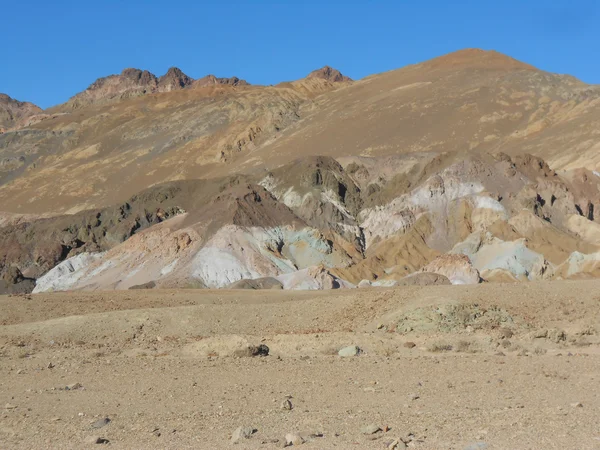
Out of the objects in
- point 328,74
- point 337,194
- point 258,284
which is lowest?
point 258,284

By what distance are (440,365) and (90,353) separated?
27.0 ft

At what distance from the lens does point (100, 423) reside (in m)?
10.9

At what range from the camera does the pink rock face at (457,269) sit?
45.0 metres

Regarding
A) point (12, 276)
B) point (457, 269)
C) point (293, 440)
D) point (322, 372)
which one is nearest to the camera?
point (293, 440)

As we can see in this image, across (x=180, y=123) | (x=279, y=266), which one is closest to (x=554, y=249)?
(x=279, y=266)

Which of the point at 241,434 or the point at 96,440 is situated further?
the point at 96,440

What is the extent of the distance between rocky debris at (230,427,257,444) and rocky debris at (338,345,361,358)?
701 centimetres

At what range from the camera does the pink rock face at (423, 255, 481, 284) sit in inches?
1771

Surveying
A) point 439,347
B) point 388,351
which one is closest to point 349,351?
point 388,351

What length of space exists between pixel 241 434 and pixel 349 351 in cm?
739

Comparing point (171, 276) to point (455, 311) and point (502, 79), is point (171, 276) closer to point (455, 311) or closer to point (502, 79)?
point (455, 311)

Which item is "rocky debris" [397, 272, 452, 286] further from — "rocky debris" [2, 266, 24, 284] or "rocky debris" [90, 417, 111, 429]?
"rocky debris" [2, 266, 24, 284]

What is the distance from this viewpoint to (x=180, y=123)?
137 metres

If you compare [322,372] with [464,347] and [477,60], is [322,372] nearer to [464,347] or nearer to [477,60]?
[464,347]
